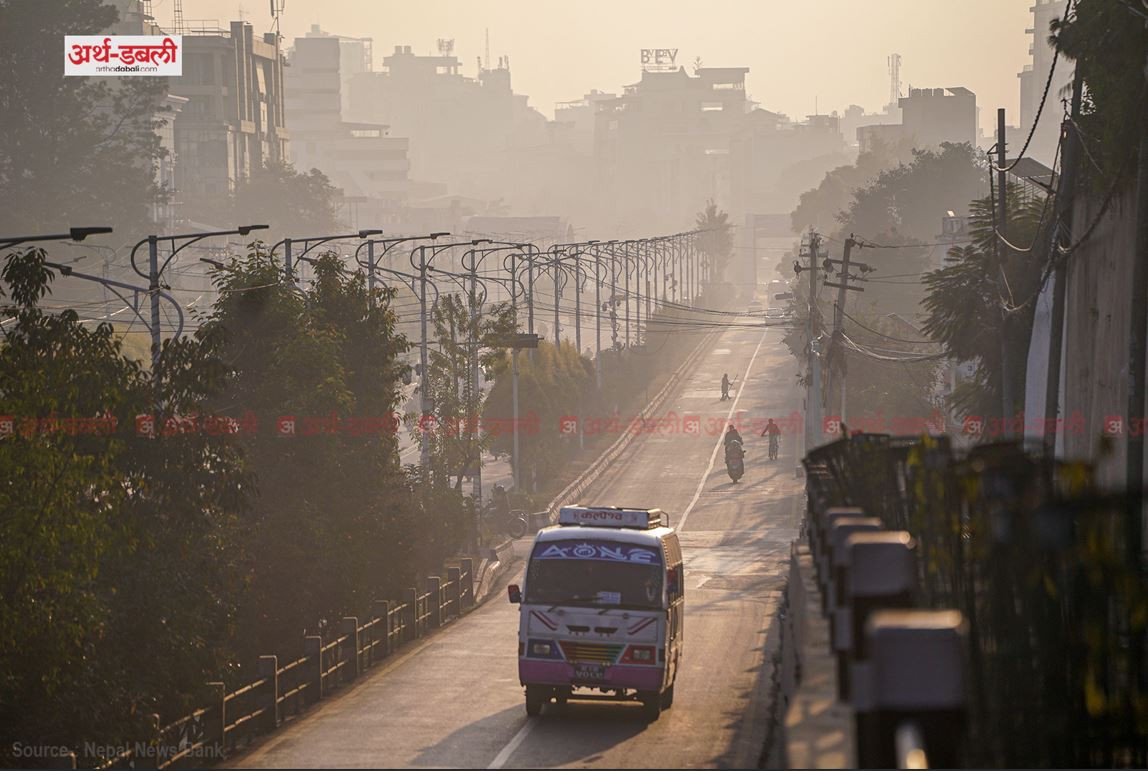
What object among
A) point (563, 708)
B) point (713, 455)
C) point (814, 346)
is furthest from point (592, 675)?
point (713, 455)

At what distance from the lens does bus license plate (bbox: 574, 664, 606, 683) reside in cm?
2489

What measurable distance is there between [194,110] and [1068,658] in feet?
547

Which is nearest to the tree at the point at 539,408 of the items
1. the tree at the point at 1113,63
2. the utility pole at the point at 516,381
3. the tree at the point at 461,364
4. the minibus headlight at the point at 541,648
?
the utility pole at the point at 516,381

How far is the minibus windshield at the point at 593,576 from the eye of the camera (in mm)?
25297

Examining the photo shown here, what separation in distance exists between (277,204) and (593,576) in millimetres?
140194

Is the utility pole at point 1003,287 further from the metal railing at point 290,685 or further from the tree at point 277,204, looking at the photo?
the tree at point 277,204

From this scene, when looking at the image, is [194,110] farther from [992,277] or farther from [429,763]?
[429,763]

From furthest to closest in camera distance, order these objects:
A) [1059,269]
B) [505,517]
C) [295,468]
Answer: [505,517], [295,468], [1059,269]

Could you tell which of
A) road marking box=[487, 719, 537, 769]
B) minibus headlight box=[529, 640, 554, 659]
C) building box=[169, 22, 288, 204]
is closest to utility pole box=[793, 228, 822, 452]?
minibus headlight box=[529, 640, 554, 659]

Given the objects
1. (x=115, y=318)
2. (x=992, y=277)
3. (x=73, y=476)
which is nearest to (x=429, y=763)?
(x=73, y=476)

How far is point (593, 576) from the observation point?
2539 centimetres

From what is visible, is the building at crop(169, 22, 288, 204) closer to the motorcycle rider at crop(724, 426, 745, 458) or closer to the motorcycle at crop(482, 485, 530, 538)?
the motorcycle rider at crop(724, 426, 745, 458)

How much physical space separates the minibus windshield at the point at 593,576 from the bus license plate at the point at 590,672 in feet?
2.89

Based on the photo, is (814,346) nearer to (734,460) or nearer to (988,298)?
(734,460)
